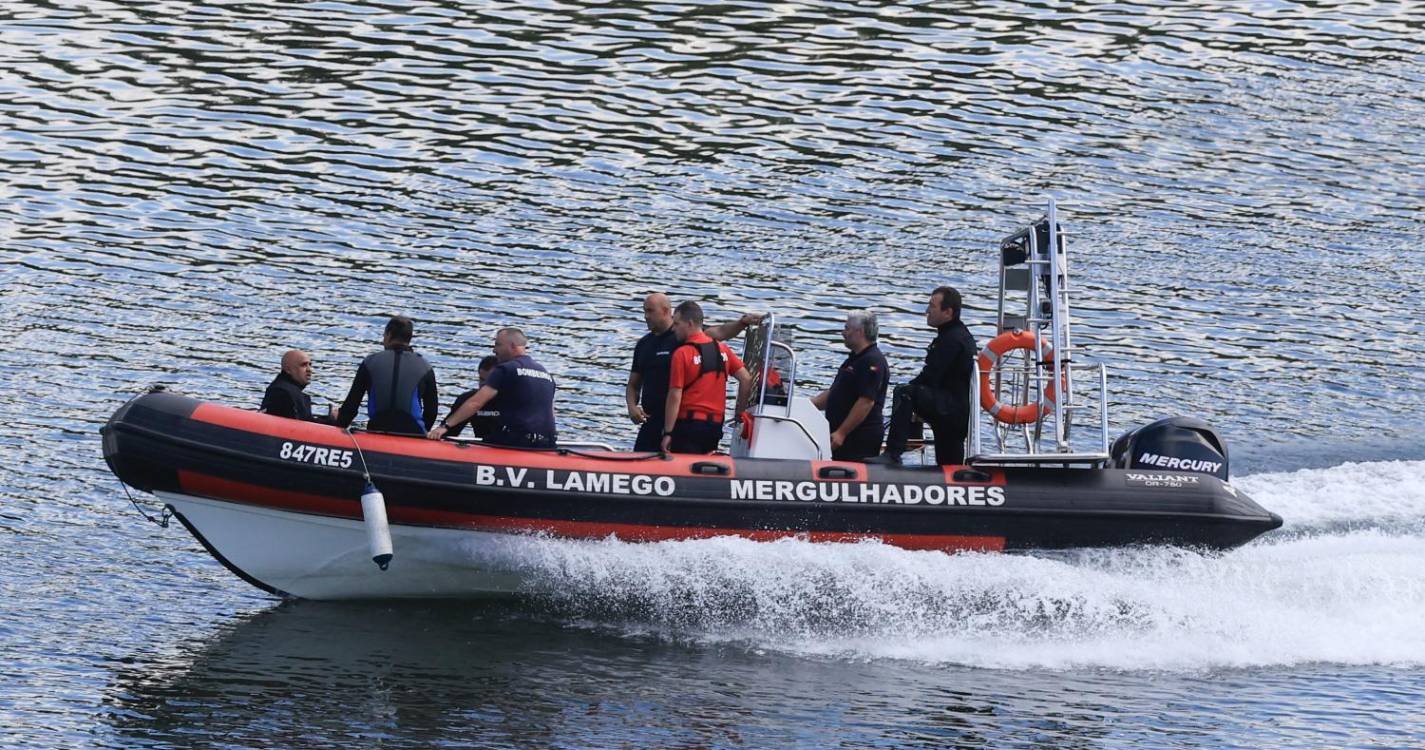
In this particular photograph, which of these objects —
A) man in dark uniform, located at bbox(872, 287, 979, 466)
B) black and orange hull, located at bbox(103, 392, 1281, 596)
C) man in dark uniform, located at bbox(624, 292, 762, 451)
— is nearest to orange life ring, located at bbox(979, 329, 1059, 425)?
man in dark uniform, located at bbox(872, 287, 979, 466)

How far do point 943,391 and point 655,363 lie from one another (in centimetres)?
162

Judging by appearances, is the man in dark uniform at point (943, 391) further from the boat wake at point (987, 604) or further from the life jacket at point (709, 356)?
the life jacket at point (709, 356)

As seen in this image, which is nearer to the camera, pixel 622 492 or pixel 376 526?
pixel 376 526

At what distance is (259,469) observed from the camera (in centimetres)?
1027

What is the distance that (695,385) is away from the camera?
10836 mm

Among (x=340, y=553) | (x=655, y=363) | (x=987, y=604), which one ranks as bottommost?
(x=987, y=604)

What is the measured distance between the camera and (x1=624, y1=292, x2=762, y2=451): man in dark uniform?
10812 millimetres

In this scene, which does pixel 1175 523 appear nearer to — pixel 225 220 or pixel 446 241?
pixel 446 241

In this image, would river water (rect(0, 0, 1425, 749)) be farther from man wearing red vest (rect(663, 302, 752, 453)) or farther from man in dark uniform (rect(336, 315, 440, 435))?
man in dark uniform (rect(336, 315, 440, 435))

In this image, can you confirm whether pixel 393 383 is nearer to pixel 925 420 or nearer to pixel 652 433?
pixel 652 433

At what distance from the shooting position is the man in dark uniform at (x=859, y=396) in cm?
1074

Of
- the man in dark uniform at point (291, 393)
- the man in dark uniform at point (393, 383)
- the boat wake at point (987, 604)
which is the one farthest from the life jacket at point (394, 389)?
the boat wake at point (987, 604)

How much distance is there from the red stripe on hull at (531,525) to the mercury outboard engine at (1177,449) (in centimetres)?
110

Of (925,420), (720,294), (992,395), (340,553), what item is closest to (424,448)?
(340,553)
